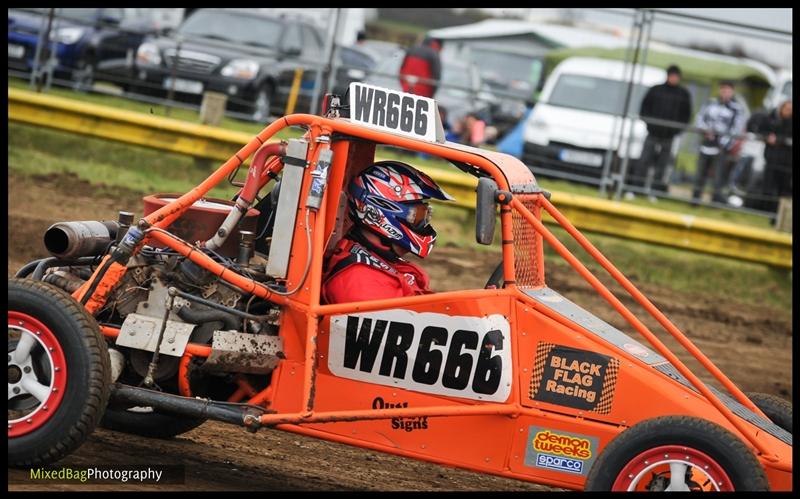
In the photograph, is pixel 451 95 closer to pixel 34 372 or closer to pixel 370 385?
pixel 370 385

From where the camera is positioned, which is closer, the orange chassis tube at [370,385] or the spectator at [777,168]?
the orange chassis tube at [370,385]

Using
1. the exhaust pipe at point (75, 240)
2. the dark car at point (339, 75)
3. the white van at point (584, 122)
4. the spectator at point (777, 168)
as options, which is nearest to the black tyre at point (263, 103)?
the dark car at point (339, 75)

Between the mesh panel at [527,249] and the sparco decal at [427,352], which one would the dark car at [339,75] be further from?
the sparco decal at [427,352]

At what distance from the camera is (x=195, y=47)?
48.8 ft

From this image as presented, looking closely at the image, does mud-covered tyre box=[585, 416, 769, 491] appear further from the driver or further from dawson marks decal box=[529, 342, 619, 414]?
the driver

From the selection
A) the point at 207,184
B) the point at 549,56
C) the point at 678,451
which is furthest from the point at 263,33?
the point at 678,451

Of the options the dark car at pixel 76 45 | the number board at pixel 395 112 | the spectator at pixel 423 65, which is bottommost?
the dark car at pixel 76 45

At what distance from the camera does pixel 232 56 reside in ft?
50.8

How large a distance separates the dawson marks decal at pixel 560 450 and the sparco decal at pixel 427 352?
23 centimetres

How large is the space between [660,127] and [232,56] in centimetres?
550

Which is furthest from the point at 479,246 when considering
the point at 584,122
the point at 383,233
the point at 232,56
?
the point at 383,233

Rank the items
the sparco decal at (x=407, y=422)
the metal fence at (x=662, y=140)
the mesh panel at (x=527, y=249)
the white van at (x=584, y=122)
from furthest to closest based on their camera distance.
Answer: the white van at (x=584, y=122)
the metal fence at (x=662, y=140)
the mesh panel at (x=527, y=249)
the sparco decal at (x=407, y=422)

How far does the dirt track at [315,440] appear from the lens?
5816 mm
